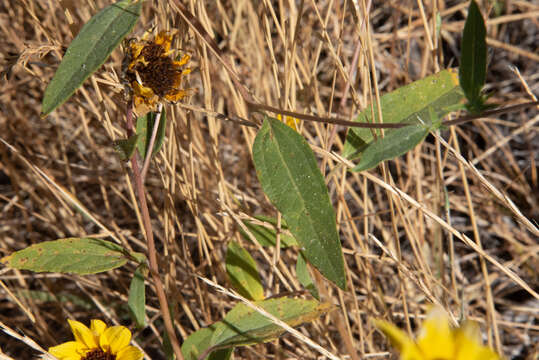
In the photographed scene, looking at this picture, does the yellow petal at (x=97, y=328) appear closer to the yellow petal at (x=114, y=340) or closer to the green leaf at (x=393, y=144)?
the yellow petal at (x=114, y=340)

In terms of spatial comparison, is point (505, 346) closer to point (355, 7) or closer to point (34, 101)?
point (355, 7)

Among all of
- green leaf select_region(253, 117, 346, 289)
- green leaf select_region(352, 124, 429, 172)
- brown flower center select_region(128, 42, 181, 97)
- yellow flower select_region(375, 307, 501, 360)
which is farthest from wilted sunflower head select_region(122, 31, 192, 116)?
yellow flower select_region(375, 307, 501, 360)

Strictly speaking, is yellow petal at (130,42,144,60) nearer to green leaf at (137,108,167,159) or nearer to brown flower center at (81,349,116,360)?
green leaf at (137,108,167,159)

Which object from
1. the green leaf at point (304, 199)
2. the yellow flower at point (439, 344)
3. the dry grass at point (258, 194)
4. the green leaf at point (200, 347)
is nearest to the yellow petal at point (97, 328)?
the green leaf at point (200, 347)

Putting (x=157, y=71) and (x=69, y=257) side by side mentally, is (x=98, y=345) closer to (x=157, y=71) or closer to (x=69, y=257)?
(x=69, y=257)

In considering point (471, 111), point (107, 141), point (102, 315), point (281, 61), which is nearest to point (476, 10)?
point (471, 111)

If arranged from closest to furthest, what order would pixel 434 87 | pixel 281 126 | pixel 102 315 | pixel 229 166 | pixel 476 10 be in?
pixel 476 10, pixel 281 126, pixel 434 87, pixel 102 315, pixel 229 166
